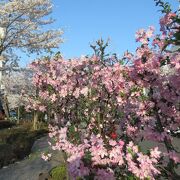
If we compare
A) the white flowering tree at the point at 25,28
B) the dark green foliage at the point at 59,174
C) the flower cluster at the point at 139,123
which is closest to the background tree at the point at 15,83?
the white flowering tree at the point at 25,28

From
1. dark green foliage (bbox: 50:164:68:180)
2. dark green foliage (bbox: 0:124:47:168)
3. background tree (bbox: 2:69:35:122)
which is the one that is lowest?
dark green foliage (bbox: 50:164:68:180)

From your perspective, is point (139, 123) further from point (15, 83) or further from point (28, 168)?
point (15, 83)

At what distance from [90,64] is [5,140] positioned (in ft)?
29.2

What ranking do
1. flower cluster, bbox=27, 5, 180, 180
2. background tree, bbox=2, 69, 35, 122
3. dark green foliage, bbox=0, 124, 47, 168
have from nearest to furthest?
1. flower cluster, bbox=27, 5, 180, 180
2. dark green foliage, bbox=0, 124, 47, 168
3. background tree, bbox=2, 69, 35, 122

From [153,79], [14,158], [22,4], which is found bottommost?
[14,158]

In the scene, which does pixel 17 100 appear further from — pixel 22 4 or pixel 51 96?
pixel 51 96

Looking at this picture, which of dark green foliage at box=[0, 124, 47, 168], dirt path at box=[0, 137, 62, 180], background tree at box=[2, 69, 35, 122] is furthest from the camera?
background tree at box=[2, 69, 35, 122]

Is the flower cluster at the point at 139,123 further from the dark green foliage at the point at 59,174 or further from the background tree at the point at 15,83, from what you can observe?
the background tree at the point at 15,83

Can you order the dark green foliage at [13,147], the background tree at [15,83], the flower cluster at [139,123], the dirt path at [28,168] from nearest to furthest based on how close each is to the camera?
1. the flower cluster at [139,123]
2. the dirt path at [28,168]
3. the dark green foliage at [13,147]
4. the background tree at [15,83]

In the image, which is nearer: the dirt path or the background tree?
the dirt path

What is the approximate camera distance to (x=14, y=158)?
12672mm

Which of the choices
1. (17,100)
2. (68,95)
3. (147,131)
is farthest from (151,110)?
(17,100)

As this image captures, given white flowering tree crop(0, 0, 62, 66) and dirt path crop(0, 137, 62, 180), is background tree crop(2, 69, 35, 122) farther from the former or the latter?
dirt path crop(0, 137, 62, 180)

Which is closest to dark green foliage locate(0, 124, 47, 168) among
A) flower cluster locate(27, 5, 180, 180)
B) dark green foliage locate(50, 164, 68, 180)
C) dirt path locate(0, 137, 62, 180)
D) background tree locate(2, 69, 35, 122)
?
dirt path locate(0, 137, 62, 180)
